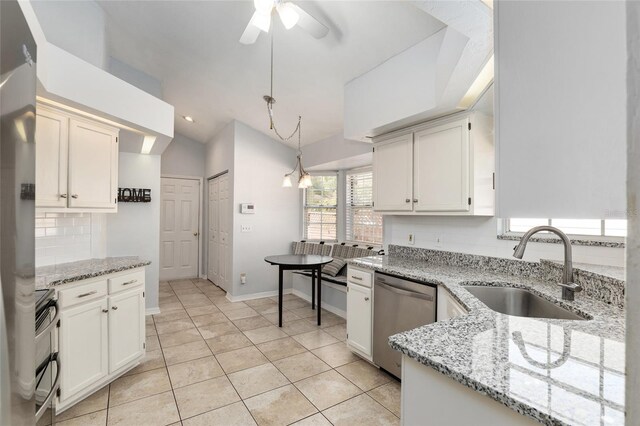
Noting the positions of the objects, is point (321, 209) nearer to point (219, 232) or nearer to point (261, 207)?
point (261, 207)

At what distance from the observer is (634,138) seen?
286mm

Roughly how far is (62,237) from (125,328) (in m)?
1.02

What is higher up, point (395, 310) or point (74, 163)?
point (74, 163)

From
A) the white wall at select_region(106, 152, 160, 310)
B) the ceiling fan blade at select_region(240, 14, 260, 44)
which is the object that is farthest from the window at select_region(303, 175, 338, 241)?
the ceiling fan blade at select_region(240, 14, 260, 44)

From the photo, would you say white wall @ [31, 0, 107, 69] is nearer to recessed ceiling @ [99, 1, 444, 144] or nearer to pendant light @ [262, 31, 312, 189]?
recessed ceiling @ [99, 1, 444, 144]

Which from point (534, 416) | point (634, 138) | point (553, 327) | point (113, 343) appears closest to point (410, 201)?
point (553, 327)

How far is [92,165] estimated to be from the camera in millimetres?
2496

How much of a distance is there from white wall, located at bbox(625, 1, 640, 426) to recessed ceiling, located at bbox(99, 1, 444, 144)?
217 cm

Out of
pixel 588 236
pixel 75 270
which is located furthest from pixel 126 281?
pixel 588 236

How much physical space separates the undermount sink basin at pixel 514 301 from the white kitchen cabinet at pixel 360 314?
930 mm

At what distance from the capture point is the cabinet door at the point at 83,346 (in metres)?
1.96

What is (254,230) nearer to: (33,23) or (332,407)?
(332,407)

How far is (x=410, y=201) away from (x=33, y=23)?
2.83 meters

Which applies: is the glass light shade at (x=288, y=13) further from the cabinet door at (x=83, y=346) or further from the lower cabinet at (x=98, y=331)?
the cabinet door at (x=83, y=346)
